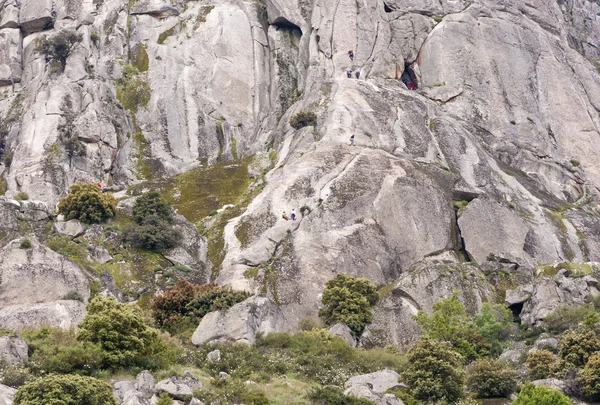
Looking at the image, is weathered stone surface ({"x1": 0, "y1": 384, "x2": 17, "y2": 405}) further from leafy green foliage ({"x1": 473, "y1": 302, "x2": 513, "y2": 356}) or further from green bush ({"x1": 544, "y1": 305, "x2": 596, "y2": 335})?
green bush ({"x1": 544, "y1": 305, "x2": 596, "y2": 335})

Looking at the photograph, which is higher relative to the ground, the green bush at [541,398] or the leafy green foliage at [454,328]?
the green bush at [541,398]

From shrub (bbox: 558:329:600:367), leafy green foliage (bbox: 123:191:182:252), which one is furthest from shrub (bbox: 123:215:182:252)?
shrub (bbox: 558:329:600:367)

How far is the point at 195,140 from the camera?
8050 centimetres

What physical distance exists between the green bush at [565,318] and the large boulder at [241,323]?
48.9 feet

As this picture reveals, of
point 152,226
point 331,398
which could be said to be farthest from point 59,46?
point 331,398

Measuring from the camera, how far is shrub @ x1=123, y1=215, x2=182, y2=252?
2350 inches

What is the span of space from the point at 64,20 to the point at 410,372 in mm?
63743

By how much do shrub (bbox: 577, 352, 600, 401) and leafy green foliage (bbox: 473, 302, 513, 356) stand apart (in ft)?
34.1

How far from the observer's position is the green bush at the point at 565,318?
49250 mm

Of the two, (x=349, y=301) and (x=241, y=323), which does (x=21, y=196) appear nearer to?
(x=241, y=323)

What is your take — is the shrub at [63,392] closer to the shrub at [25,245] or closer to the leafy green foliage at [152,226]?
the shrub at [25,245]

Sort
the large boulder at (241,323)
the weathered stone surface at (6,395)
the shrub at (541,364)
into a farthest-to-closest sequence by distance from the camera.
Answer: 1. the large boulder at (241,323)
2. the shrub at (541,364)
3. the weathered stone surface at (6,395)

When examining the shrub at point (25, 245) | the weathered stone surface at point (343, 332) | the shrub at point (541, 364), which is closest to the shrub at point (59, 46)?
the shrub at point (25, 245)

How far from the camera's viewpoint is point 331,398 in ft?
113
